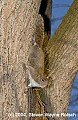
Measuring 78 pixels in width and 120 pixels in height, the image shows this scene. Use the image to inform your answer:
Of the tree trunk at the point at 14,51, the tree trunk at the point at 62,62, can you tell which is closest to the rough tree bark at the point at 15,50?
the tree trunk at the point at 14,51

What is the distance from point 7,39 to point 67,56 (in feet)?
1.32

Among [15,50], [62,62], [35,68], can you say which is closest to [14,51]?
[15,50]

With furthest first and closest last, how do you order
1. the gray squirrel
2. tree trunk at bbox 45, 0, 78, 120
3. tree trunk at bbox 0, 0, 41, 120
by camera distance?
tree trunk at bbox 45, 0, 78, 120 < the gray squirrel < tree trunk at bbox 0, 0, 41, 120

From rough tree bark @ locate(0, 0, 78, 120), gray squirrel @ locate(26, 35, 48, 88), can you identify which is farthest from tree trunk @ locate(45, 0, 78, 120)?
rough tree bark @ locate(0, 0, 78, 120)

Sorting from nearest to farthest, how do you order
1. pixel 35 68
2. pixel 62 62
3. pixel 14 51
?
1. pixel 14 51
2. pixel 35 68
3. pixel 62 62

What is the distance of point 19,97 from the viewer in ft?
2.73

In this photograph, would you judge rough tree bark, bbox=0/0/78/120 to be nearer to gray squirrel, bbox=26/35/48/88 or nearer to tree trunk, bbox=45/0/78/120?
gray squirrel, bbox=26/35/48/88

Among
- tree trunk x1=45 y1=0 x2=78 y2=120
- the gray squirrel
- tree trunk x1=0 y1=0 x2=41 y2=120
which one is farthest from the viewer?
tree trunk x1=45 y1=0 x2=78 y2=120

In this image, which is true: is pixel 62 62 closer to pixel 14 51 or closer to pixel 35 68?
pixel 35 68

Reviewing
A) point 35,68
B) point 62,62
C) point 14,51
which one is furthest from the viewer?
point 62,62

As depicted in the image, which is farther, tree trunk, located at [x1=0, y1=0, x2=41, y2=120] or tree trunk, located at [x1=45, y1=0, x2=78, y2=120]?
tree trunk, located at [x1=45, y1=0, x2=78, y2=120]

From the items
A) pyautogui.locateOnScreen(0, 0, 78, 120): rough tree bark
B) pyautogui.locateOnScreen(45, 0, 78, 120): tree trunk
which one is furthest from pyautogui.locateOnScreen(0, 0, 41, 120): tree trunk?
pyautogui.locateOnScreen(45, 0, 78, 120): tree trunk

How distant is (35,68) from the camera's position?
98cm

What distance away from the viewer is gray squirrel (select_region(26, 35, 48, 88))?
35.3 inches
